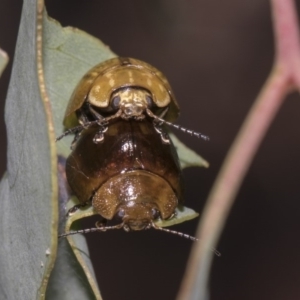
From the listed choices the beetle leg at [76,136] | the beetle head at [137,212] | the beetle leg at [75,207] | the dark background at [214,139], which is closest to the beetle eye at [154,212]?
the beetle head at [137,212]

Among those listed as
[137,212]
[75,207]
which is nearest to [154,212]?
[137,212]

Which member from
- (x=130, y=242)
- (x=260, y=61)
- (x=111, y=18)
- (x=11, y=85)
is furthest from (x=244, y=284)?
(x=11, y=85)

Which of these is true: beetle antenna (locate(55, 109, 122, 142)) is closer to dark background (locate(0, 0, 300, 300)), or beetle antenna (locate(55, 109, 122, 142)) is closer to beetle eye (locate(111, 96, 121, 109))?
beetle eye (locate(111, 96, 121, 109))

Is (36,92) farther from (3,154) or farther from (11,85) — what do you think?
(3,154)

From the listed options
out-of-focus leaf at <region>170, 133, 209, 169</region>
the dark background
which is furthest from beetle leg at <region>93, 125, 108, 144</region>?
the dark background

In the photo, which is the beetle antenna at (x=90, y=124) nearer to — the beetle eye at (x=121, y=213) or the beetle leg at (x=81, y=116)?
the beetle leg at (x=81, y=116)

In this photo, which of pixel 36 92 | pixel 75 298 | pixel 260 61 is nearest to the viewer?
pixel 36 92

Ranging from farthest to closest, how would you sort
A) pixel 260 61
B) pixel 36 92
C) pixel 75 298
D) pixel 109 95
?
pixel 260 61, pixel 109 95, pixel 75 298, pixel 36 92

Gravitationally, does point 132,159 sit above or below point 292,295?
above
